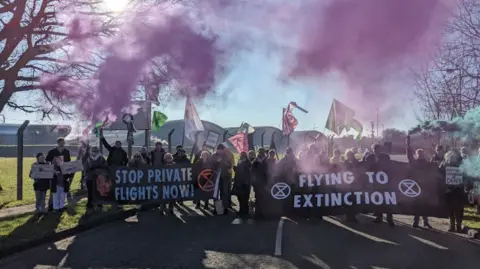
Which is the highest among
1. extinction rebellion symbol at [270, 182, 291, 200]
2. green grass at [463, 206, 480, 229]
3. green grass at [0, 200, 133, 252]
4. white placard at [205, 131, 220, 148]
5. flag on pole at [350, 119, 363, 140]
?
flag on pole at [350, 119, 363, 140]

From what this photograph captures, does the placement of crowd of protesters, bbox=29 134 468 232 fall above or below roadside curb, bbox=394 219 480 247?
above

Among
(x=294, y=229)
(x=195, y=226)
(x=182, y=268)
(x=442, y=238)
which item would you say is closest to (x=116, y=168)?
(x=195, y=226)

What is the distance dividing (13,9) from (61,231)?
27.8 feet

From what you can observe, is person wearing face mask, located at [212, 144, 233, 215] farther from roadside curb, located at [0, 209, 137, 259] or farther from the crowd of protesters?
roadside curb, located at [0, 209, 137, 259]

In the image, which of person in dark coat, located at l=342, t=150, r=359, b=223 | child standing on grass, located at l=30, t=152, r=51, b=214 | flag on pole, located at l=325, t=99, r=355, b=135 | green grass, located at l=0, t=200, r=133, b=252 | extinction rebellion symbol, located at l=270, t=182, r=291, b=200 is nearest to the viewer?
green grass, located at l=0, t=200, r=133, b=252

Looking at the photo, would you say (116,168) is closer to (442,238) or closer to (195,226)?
(195,226)

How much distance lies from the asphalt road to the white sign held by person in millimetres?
2192

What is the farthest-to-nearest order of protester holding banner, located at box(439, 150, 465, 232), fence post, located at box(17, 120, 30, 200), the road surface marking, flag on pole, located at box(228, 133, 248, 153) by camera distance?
1. flag on pole, located at box(228, 133, 248, 153)
2. fence post, located at box(17, 120, 30, 200)
3. protester holding banner, located at box(439, 150, 465, 232)
4. the road surface marking

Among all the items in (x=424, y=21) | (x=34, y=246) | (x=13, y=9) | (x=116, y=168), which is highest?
(x=13, y=9)

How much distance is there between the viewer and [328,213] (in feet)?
34.5

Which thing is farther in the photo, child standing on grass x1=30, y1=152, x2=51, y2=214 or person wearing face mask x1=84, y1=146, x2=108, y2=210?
person wearing face mask x1=84, y1=146, x2=108, y2=210

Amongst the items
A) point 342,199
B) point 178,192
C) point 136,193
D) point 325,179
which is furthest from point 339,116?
point 136,193

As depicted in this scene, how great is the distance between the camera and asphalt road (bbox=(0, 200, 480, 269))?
23.3 feet

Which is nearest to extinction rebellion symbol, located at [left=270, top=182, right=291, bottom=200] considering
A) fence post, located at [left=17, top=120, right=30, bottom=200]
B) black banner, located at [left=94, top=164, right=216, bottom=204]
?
black banner, located at [left=94, top=164, right=216, bottom=204]
